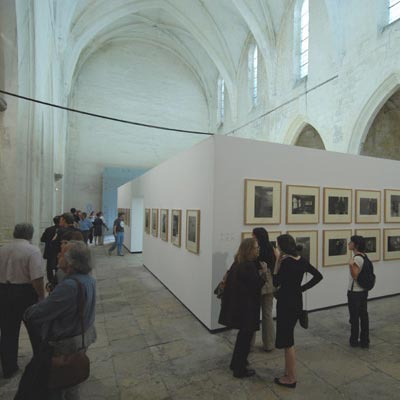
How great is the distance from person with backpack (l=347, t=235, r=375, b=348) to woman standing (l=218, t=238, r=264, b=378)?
1.64 metres

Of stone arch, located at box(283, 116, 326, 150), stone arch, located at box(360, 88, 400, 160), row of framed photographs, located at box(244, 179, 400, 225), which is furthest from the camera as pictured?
stone arch, located at box(283, 116, 326, 150)

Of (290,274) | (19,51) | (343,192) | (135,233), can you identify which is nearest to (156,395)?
(290,274)

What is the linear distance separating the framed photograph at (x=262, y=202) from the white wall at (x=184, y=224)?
626 mm

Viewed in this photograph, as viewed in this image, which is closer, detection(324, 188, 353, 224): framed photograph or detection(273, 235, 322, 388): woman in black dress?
detection(273, 235, 322, 388): woman in black dress

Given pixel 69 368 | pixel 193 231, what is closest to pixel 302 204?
pixel 193 231

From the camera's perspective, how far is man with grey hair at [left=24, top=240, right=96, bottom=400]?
183 cm

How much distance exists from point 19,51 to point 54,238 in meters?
4.44

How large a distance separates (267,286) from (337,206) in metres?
2.60

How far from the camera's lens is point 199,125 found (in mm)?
23406

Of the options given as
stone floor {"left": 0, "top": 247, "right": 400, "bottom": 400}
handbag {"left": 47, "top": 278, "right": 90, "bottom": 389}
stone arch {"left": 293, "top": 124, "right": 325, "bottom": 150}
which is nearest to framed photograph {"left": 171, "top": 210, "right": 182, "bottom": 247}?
stone floor {"left": 0, "top": 247, "right": 400, "bottom": 400}

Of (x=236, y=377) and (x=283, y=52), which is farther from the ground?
(x=283, y=52)

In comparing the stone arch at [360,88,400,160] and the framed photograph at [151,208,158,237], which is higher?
the stone arch at [360,88,400,160]

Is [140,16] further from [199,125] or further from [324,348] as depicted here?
[324,348]

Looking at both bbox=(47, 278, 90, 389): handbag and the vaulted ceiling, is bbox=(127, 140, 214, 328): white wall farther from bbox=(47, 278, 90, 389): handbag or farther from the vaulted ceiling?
the vaulted ceiling
